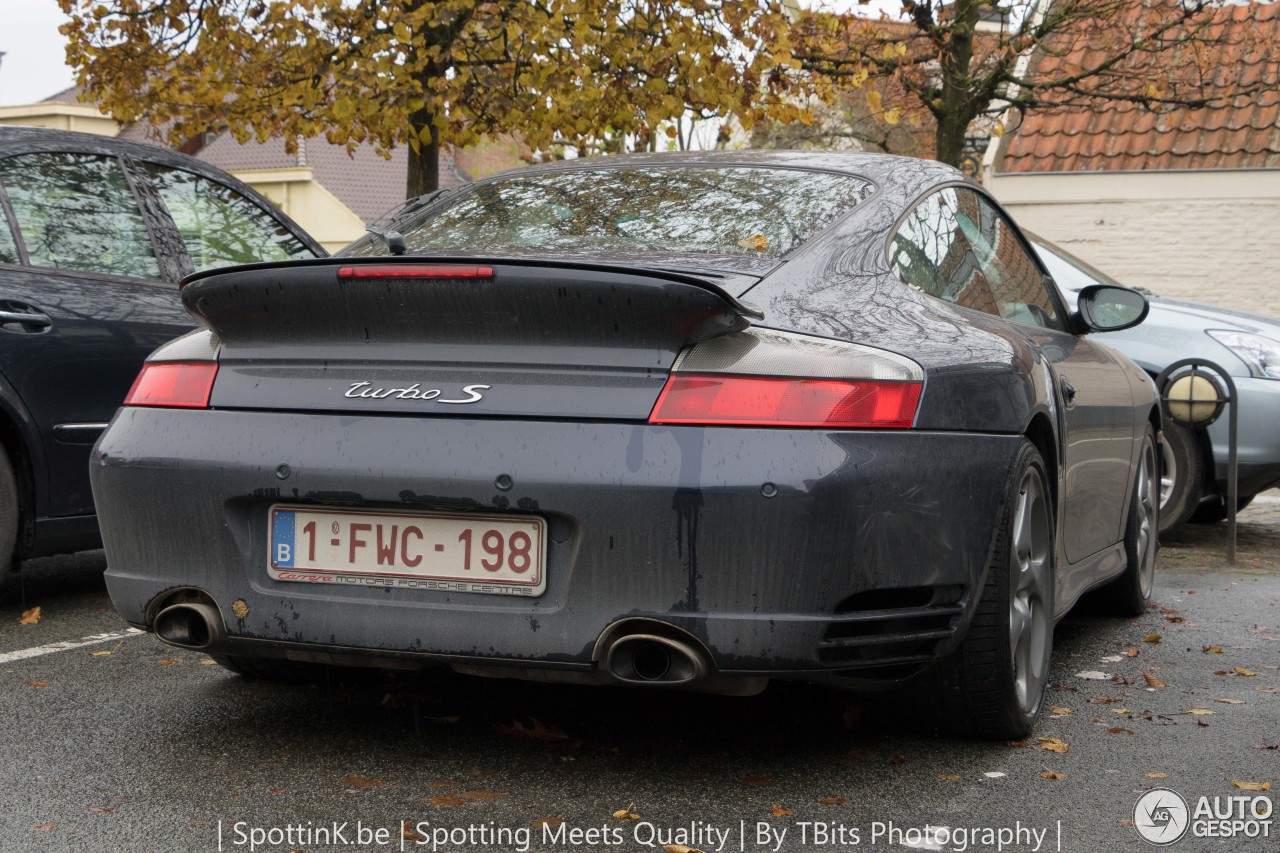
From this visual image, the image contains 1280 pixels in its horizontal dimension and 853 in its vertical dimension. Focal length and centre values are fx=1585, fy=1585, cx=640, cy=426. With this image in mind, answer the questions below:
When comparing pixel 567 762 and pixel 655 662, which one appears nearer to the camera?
pixel 655 662

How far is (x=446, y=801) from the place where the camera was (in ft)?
10.7

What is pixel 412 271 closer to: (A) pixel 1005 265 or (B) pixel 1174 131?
(A) pixel 1005 265

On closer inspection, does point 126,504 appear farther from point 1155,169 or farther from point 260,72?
point 1155,169

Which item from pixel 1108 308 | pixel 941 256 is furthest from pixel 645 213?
pixel 1108 308

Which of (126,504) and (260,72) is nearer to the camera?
(126,504)

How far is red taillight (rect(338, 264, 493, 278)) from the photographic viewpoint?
126 inches

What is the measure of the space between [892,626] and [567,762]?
83 centimetres

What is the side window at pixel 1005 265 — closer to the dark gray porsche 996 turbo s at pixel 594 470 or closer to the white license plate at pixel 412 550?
the dark gray porsche 996 turbo s at pixel 594 470

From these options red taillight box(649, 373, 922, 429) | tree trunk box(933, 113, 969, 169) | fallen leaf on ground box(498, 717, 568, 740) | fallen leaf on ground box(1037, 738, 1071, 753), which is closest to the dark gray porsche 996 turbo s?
red taillight box(649, 373, 922, 429)

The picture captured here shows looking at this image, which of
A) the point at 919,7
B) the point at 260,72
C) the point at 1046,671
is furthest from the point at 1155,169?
the point at 1046,671

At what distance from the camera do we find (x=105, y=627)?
526cm

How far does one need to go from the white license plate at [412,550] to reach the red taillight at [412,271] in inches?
19.1

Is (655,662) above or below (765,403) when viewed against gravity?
below

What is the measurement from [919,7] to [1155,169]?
366cm
